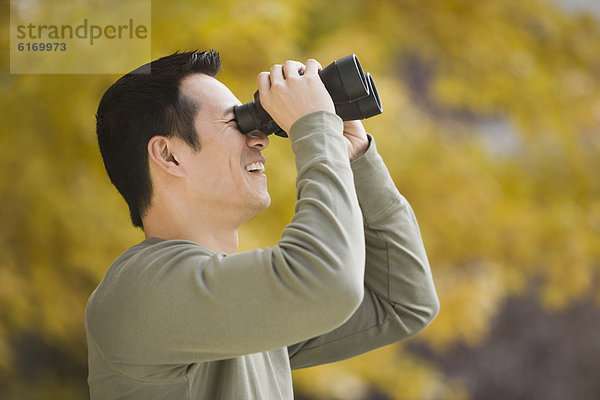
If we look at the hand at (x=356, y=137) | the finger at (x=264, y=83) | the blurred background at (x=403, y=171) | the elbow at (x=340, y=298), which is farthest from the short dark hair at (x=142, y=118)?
the blurred background at (x=403, y=171)

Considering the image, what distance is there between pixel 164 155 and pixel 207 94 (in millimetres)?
140

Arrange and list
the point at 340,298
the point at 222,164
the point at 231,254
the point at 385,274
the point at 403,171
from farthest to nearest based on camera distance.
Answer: the point at 403,171, the point at 385,274, the point at 222,164, the point at 231,254, the point at 340,298

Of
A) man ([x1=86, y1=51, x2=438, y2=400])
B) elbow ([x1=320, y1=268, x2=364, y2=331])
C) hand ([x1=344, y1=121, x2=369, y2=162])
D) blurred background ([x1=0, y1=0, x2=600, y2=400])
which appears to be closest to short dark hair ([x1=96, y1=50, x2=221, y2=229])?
man ([x1=86, y1=51, x2=438, y2=400])

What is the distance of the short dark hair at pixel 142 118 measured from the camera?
1.18 m

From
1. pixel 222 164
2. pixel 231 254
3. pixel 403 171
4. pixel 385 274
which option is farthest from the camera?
pixel 403 171

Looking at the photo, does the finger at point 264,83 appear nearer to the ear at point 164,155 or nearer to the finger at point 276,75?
the finger at point 276,75

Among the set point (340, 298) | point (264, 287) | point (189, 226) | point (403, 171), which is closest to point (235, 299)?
point (264, 287)

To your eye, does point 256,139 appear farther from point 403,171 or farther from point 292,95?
point 403,171

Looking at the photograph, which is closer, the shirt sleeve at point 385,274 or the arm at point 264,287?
the arm at point 264,287

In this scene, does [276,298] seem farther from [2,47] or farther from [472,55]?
[472,55]

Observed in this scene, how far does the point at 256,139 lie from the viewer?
121 cm

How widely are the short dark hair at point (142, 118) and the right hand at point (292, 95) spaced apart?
17 cm

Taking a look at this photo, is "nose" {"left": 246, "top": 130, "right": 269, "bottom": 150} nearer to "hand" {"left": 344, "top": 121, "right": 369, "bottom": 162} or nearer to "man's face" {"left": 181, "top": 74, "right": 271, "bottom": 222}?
"man's face" {"left": 181, "top": 74, "right": 271, "bottom": 222}

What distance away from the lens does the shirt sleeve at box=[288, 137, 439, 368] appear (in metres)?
1.29
